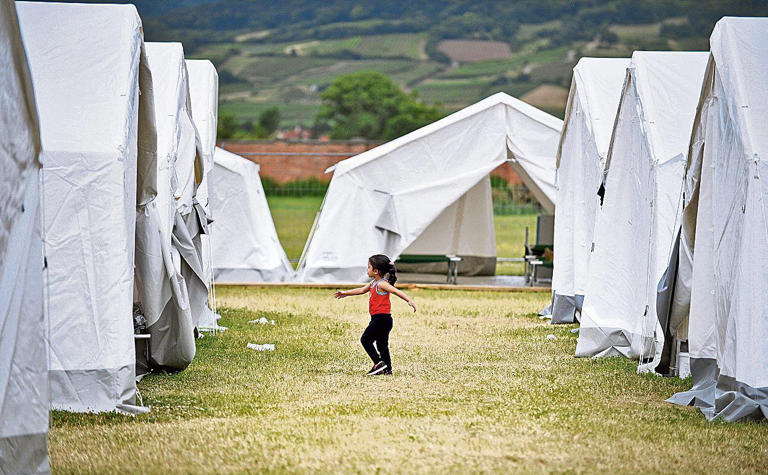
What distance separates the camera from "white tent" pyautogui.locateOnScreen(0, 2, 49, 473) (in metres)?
4.13

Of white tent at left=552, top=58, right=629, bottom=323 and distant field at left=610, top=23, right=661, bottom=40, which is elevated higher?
distant field at left=610, top=23, right=661, bottom=40

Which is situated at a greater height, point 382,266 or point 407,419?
point 382,266

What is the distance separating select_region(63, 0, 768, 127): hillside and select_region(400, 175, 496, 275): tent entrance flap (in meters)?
46.5

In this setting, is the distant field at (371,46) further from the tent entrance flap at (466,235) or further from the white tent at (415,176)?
the white tent at (415,176)

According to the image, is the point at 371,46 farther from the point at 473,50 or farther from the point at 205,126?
the point at 205,126

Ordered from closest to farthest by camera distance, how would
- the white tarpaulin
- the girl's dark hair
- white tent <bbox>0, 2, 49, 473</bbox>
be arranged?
white tent <bbox>0, 2, 49, 473</bbox>, the girl's dark hair, the white tarpaulin

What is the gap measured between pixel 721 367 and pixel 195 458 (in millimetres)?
3006

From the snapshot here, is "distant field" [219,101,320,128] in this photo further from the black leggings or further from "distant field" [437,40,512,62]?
the black leggings

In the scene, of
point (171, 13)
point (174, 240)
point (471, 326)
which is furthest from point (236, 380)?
point (171, 13)

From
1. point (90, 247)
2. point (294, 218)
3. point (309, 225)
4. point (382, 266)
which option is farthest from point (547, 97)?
point (90, 247)

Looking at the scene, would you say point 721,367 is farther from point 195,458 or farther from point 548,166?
point 548,166

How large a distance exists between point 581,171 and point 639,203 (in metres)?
2.64

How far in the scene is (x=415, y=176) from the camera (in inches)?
582

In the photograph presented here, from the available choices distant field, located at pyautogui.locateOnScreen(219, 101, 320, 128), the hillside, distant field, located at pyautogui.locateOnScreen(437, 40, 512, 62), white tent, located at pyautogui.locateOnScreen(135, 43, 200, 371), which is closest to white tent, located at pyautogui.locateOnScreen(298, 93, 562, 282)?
white tent, located at pyautogui.locateOnScreen(135, 43, 200, 371)
